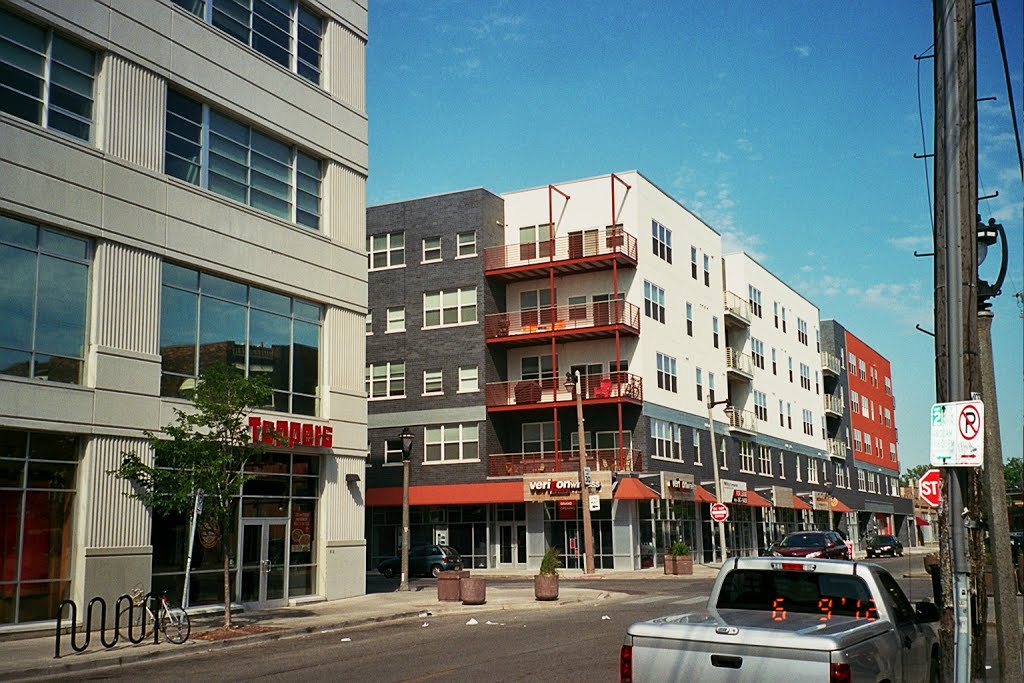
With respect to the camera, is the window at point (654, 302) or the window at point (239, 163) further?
the window at point (654, 302)

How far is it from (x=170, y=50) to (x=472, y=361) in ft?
93.9

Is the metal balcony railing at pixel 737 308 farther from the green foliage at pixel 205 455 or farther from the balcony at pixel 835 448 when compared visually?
the green foliage at pixel 205 455

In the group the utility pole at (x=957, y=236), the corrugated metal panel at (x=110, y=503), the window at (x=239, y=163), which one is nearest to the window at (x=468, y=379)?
the window at (x=239, y=163)

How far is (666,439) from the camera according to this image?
51.8 meters

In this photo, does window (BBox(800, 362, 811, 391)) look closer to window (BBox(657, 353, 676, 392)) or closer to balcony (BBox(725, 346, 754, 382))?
balcony (BBox(725, 346, 754, 382))

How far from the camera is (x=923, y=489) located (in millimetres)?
26609

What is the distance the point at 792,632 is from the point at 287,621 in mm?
17405

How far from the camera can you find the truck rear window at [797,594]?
334 inches

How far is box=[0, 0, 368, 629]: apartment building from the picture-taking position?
20484 millimetres

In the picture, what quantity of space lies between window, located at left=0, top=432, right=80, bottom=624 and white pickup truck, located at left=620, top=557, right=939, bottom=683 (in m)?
15.3

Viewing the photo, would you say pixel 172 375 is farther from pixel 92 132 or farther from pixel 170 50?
pixel 170 50

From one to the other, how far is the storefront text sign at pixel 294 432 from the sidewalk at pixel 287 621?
408cm

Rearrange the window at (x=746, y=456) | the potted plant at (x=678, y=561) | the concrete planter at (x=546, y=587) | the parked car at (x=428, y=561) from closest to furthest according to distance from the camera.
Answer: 1. the concrete planter at (x=546, y=587)
2. the potted plant at (x=678, y=561)
3. the parked car at (x=428, y=561)
4. the window at (x=746, y=456)

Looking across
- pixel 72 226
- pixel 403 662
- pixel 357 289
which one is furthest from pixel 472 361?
pixel 403 662
